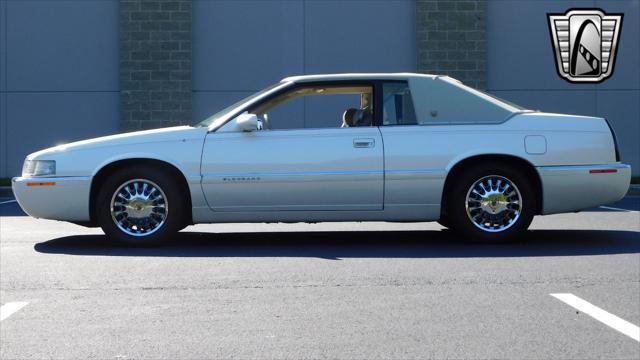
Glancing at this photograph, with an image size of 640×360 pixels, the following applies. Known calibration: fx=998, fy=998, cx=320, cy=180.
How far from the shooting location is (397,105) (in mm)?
9375

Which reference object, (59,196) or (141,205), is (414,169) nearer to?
(141,205)

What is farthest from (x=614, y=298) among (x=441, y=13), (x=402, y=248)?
(x=441, y=13)

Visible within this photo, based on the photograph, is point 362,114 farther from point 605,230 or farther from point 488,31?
point 488,31

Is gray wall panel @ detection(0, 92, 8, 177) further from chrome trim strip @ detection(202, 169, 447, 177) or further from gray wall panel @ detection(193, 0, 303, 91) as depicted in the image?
chrome trim strip @ detection(202, 169, 447, 177)

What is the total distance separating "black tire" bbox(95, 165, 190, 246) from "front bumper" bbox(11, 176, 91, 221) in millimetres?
145

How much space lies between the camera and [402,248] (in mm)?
8977

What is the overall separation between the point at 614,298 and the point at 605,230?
441 centimetres

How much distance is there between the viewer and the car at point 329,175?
9.01 m

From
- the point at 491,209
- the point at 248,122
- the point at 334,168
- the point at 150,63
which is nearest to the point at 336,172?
the point at 334,168

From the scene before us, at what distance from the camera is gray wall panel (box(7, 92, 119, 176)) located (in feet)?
68.5

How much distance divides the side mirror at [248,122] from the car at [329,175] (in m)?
0.01

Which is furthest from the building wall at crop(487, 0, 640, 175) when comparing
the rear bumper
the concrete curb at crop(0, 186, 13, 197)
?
the rear bumper

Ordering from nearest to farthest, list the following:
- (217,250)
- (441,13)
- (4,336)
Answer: (4,336), (217,250), (441,13)

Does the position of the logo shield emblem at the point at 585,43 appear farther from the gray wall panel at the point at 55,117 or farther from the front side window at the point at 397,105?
Result: the front side window at the point at 397,105
